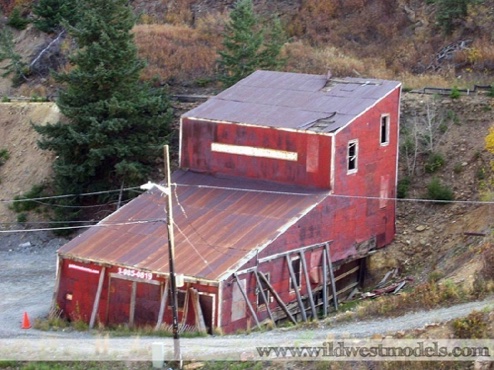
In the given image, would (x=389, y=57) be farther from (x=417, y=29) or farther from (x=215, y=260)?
(x=215, y=260)

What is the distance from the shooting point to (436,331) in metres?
23.6

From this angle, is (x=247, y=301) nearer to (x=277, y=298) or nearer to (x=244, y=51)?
(x=277, y=298)

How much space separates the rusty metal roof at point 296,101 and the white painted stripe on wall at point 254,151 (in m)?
0.83

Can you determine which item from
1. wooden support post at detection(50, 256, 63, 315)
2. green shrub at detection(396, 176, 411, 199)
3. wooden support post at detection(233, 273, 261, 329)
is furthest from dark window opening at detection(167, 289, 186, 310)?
green shrub at detection(396, 176, 411, 199)

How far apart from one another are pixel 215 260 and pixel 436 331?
27.7 ft

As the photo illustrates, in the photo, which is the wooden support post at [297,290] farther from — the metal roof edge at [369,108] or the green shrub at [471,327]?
the green shrub at [471,327]

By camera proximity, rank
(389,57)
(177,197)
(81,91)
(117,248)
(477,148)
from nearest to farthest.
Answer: (117,248), (177,197), (477,148), (81,91), (389,57)

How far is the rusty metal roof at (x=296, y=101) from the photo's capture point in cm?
3419

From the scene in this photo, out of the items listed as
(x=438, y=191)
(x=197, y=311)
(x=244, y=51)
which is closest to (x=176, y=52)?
(x=244, y=51)

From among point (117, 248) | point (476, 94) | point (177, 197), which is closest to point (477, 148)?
point (476, 94)

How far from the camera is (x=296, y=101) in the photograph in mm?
35719

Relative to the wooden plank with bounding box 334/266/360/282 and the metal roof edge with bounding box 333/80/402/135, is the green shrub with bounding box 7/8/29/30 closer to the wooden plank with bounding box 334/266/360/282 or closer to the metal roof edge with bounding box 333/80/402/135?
the metal roof edge with bounding box 333/80/402/135
